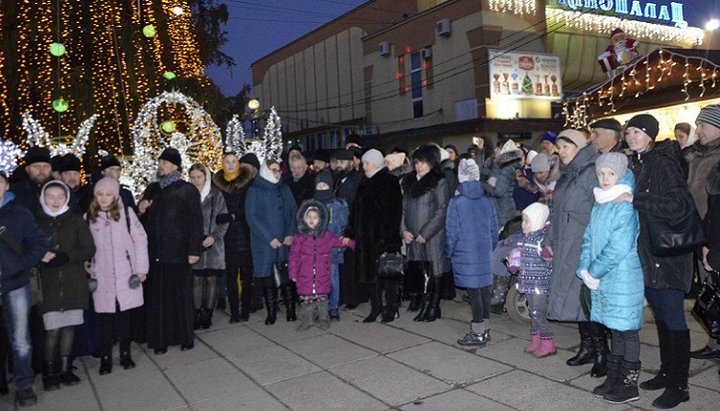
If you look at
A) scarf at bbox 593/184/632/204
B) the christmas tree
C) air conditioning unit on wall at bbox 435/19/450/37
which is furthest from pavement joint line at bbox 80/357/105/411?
air conditioning unit on wall at bbox 435/19/450/37

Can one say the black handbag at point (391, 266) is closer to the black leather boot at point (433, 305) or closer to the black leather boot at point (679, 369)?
the black leather boot at point (433, 305)

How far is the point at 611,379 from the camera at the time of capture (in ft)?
13.6

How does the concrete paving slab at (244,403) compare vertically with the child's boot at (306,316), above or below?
below

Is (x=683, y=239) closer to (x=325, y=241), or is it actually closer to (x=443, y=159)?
(x=325, y=241)

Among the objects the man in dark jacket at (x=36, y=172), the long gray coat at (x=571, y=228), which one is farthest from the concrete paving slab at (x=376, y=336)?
the man in dark jacket at (x=36, y=172)

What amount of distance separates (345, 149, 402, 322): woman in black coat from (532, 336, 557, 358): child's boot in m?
2.01

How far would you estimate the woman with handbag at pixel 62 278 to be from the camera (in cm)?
500

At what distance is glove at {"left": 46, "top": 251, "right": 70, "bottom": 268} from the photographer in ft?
16.1

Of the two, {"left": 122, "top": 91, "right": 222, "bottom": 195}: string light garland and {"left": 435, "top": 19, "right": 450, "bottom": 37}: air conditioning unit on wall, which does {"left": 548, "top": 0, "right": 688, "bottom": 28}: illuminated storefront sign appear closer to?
{"left": 435, "top": 19, "right": 450, "bottom": 37}: air conditioning unit on wall

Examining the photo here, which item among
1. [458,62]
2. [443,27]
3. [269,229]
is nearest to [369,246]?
[269,229]

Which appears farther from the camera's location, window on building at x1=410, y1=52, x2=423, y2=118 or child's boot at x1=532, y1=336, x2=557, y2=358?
window on building at x1=410, y1=52, x2=423, y2=118

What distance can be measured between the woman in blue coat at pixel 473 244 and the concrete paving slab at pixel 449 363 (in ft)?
0.93

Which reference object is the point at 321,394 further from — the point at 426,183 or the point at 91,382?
the point at 426,183

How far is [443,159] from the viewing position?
7.84m
